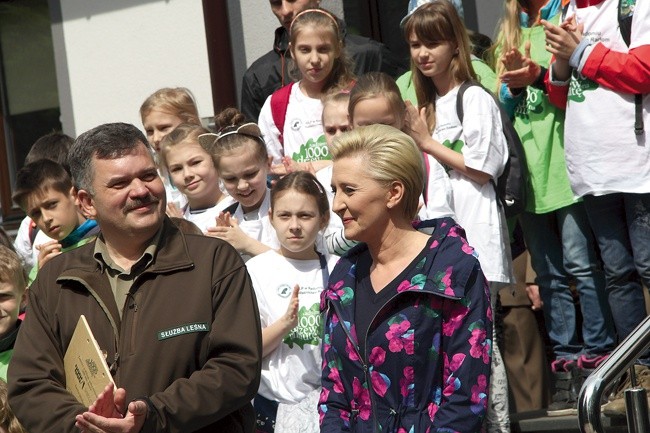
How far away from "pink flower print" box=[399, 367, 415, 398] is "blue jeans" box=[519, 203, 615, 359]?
7.02 feet

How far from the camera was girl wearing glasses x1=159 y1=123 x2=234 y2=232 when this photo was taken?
7.05 m

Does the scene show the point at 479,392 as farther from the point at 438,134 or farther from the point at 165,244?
the point at 438,134

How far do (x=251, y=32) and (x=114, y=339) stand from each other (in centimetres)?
500

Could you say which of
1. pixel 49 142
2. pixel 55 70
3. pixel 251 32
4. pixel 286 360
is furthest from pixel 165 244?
pixel 55 70

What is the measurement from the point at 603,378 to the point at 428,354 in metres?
0.58

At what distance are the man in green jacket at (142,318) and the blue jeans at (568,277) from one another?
244 cm

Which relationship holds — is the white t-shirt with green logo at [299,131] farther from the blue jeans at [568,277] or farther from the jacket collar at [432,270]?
the jacket collar at [432,270]

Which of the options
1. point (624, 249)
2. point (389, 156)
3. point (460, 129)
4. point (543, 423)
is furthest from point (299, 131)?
point (389, 156)

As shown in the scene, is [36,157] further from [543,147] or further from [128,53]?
[543,147]

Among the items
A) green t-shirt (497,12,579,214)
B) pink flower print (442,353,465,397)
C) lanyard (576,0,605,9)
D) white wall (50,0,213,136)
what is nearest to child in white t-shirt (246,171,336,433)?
green t-shirt (497,12,579,214)

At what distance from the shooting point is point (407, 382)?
445 cm

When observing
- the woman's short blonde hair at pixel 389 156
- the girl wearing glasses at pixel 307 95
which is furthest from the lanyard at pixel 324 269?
the woman's short blonde hair at pixel 389 156

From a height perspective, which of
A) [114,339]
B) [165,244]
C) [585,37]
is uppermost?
[585,37]

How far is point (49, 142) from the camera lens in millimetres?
8086
